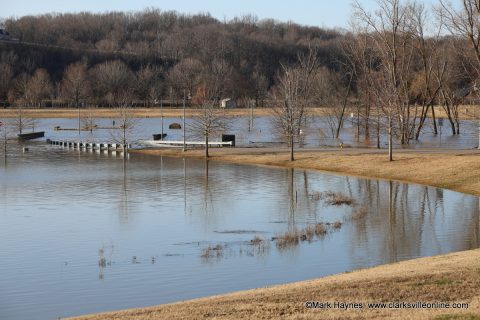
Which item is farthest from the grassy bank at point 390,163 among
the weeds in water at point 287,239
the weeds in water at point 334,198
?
the weeds in water at point 287,239

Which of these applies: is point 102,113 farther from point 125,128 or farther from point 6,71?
point 125,128

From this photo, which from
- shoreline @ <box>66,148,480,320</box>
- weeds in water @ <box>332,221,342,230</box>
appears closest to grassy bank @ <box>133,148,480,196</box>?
weeds in water @ <box>332,221,342,230</box>

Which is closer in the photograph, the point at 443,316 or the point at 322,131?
the point at 443,316

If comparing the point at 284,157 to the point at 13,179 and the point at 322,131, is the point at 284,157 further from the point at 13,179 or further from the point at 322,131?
the point at 322,131

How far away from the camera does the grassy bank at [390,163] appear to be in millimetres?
43200

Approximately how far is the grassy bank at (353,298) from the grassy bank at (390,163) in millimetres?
22410

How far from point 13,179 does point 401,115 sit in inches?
1321

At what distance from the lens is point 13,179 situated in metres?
49.8

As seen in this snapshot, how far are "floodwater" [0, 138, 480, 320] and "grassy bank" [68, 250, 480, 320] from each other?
11.0ft

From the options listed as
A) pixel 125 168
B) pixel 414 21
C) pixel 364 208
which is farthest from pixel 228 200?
pixel 414 21

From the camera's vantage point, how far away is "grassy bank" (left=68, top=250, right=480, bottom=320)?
14.2 metres

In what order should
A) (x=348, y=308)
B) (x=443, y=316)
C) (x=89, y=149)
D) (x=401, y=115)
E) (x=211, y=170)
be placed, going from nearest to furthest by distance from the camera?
(x=443, y=316), (x=348, y=308), (x=211, y=170), (x=401, y=115), (x=89, y=149)

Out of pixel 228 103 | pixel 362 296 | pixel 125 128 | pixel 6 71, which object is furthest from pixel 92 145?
pixel 6 71

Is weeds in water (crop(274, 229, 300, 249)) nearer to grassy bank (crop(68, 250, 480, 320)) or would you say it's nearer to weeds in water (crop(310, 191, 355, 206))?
grassy bank (crop(68, 250, 480, 320))
